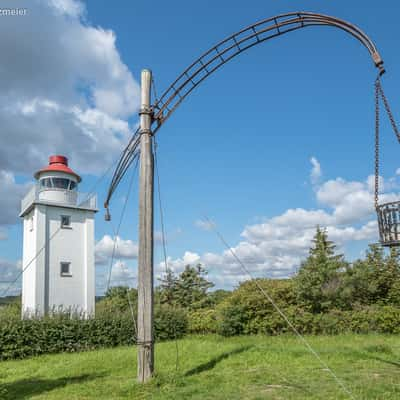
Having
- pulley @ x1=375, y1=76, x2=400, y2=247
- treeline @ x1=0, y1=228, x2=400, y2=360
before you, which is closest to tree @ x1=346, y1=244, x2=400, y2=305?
treeline @ x1=0, y1=228, x2=400, y2=360

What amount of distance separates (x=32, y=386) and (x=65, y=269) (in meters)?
9.83

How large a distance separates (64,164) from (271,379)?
14289 mm

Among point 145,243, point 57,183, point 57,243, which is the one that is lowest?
point 145,243

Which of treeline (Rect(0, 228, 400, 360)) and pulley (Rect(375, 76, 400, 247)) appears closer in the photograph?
pulley (Rect(375, 76, 400, 247))

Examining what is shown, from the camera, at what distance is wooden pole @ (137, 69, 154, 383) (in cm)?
672

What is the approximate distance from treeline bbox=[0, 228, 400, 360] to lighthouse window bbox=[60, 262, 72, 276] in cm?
237

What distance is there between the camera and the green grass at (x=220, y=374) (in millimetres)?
6164

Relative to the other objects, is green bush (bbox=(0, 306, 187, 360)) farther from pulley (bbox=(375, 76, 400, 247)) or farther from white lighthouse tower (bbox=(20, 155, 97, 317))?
pulley (bbox=(375, 76, 400, 247))

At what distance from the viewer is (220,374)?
296 inches

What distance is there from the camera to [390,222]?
212 inches

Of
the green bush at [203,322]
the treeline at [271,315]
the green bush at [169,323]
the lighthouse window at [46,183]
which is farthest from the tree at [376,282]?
the lighthouse window at [46,183]

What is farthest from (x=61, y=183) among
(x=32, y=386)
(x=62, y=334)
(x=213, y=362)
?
(x=213, y=362)

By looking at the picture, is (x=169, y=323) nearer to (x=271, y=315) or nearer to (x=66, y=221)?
(x=271, y=315)

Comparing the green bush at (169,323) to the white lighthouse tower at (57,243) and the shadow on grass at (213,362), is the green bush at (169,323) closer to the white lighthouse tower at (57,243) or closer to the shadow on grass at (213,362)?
the white lighthouse tower at (57,243)
